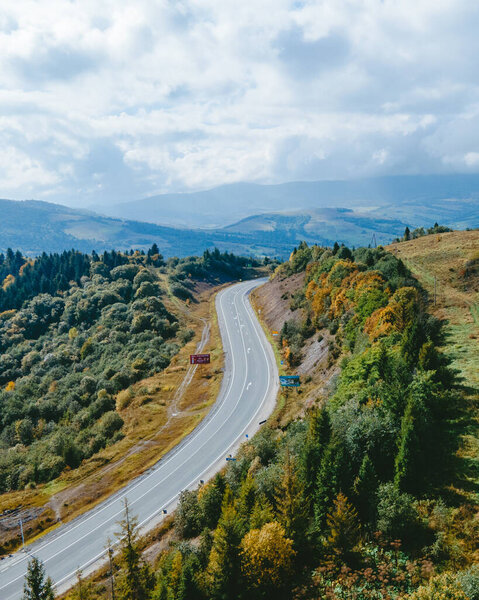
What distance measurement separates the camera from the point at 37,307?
119000 mm

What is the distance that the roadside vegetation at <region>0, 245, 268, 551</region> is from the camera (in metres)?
50.3

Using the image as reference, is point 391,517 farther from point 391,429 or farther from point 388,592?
point 391,429

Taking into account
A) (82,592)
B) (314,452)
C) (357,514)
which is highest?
(314,452)

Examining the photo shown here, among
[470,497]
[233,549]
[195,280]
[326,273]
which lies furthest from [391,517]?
[195,280]

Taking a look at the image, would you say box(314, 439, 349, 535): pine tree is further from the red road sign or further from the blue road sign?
the red road sign

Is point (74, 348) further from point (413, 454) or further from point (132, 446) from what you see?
point (413, 454)

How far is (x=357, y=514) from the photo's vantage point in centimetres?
2162

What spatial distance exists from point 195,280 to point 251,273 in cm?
3782

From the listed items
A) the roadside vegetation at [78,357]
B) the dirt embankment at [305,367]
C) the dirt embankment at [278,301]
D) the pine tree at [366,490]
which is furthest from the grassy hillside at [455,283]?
the roadside vegetation at [78,357]

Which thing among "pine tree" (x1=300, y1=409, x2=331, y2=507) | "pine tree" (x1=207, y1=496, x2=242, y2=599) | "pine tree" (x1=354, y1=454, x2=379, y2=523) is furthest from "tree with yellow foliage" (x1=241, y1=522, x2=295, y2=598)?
"pine tree" (x1=354, y1=454, x2=379, y2=523)

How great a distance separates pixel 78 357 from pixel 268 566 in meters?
78.3

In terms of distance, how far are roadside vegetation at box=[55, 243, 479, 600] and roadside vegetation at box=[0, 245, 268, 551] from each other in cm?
2255

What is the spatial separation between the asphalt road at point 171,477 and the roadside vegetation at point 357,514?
5.10 m

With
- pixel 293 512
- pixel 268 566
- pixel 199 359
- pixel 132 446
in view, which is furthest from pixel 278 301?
pixel 268 566
